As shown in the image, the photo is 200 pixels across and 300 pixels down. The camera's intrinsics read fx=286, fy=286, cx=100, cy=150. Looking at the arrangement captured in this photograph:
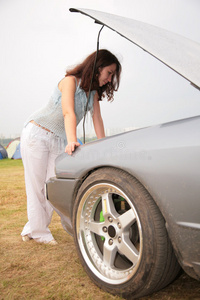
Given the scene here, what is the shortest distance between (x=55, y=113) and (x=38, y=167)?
0.53 meters

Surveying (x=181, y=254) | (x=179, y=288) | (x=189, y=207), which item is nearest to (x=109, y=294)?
(x=179, y=288)

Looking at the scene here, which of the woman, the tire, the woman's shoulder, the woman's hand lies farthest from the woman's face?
the tire

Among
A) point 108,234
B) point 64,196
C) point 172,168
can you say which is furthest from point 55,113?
point 172,168

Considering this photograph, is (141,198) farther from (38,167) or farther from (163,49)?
(38,167)

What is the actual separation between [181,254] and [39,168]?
1.64 meters

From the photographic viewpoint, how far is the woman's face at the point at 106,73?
7.32 feet

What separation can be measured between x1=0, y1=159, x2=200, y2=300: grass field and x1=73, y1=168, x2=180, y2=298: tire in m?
0.16

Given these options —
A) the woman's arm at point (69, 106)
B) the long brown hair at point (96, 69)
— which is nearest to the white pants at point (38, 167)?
the woman's arm at point (69, 106)

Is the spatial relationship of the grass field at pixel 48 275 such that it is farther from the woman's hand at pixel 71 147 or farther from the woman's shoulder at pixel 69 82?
the woman's shoulder at pixel 69 82

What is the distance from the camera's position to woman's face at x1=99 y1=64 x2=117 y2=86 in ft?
7.32

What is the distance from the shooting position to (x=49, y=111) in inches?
100.0

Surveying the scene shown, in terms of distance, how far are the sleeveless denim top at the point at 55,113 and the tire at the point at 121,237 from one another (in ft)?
2.81

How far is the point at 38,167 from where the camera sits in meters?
2.63

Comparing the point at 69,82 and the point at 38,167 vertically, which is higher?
the point at 69,82
